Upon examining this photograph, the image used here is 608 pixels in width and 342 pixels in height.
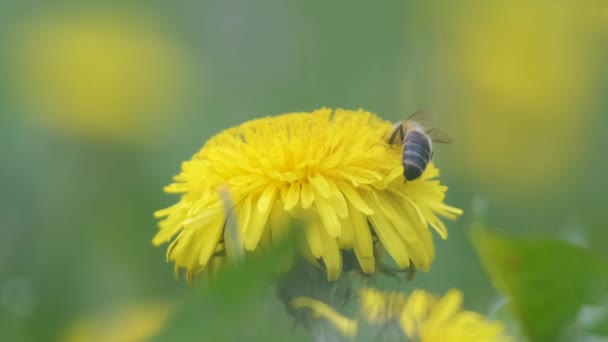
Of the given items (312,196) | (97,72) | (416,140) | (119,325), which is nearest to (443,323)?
(312,196)

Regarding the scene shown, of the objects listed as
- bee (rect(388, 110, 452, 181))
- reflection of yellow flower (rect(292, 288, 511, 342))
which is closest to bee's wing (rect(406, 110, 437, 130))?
bee (rect(388, 110, 452, 181))

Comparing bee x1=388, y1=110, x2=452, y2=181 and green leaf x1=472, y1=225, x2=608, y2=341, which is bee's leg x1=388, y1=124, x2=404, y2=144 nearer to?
bee x1=388, y1=110, x2=452, y2=181

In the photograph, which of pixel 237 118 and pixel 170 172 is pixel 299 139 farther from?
pixel 237 118

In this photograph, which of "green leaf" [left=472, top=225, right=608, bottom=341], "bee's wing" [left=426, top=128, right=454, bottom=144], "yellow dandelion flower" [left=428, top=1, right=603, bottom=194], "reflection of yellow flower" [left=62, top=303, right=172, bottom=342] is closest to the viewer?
"green leaf" [left=472, top=225, right=608, bottom=341]

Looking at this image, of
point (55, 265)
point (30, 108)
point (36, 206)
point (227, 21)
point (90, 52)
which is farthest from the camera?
point (227, 21)

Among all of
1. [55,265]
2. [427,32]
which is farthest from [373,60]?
[55,265]

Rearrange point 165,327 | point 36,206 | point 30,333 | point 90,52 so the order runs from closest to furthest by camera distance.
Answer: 1. point 165,327
2. point 30,333
3. point 36,206
4. point 90,52
